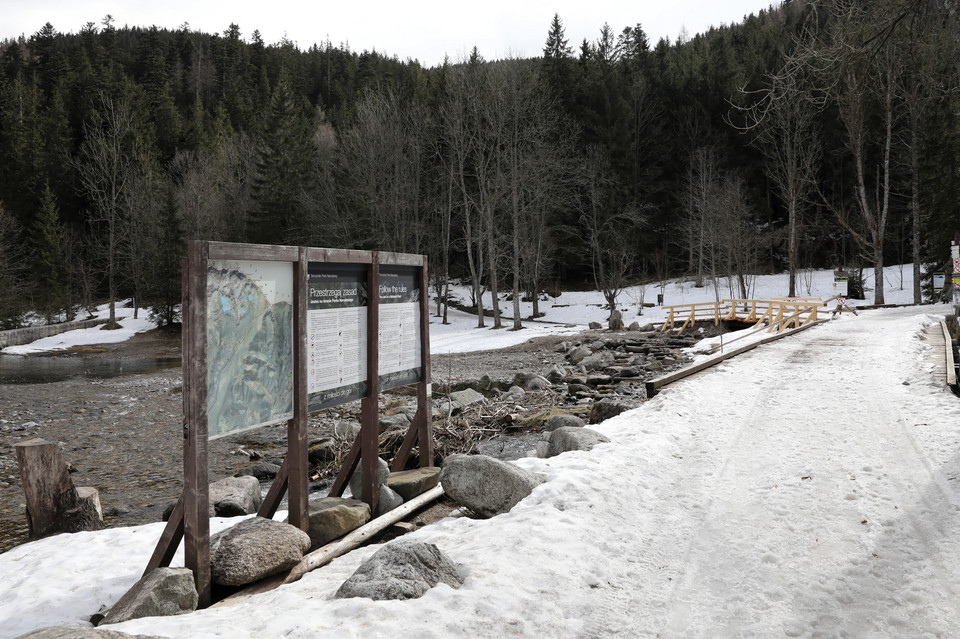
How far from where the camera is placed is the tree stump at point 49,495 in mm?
6285

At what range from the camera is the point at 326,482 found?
359 inches

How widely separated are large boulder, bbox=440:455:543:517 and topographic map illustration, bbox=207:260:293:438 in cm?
171

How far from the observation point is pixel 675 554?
496 cm

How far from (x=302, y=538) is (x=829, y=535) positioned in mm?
4020

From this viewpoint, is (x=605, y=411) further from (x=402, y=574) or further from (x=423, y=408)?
(x=402, y=574)

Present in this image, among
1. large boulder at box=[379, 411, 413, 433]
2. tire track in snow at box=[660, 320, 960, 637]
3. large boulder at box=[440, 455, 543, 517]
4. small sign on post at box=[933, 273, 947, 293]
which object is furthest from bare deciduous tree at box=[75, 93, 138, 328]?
small sign on post at box=[933, 273, 947, 293]

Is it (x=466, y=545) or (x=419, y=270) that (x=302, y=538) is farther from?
(x=419, y=270)

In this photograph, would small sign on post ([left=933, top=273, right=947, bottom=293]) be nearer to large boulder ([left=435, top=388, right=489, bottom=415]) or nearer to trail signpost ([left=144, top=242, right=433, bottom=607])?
large boulder ([left=435, top=388, right=489, bottom=415])

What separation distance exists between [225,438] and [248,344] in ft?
28.3

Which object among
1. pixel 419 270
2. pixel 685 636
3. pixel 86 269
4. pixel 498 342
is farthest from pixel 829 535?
pixel 86 269

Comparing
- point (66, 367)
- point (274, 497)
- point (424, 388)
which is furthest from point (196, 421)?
point (66, 367)

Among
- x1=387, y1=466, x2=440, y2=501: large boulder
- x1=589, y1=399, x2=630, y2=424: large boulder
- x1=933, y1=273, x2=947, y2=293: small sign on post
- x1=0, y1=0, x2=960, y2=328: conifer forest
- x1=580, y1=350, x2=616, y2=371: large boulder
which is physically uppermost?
x1=0, y1=0, x2=960, y2=328: conifer forest

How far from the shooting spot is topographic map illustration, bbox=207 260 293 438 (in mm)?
4594

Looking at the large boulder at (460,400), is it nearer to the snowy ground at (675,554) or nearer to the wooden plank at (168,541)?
the snowy ground at (675,554)
